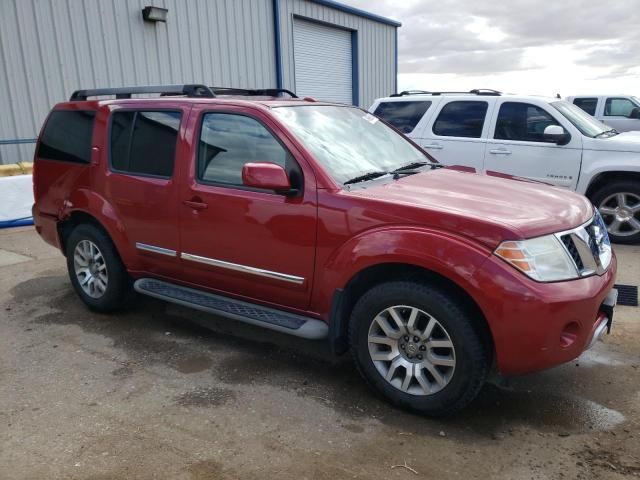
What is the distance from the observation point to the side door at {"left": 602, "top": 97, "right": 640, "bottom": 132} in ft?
45.8

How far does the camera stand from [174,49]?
11.4 metres

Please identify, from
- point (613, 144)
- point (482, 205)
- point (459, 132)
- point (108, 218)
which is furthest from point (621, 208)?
point (108, 218)

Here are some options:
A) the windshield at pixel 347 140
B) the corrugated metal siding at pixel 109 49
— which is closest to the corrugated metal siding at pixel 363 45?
the corrugated metal siding at pixel 109 49

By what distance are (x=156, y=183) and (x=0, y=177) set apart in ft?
18.2

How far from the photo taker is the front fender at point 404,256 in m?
2.76

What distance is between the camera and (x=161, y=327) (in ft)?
14.6

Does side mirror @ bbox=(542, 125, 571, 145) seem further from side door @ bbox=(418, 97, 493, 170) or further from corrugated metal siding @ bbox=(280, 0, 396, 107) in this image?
corrugated metal siding @ bbox=(280, 0, 396, 107)

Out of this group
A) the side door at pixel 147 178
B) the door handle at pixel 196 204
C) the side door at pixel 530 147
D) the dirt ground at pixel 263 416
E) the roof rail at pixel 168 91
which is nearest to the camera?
the dirt ground at pixel 263 416

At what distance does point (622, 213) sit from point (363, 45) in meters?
12.1

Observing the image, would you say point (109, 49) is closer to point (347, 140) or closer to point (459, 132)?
point (459, 132)

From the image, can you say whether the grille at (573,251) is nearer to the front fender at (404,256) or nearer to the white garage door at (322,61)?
the front fender at (404,256)

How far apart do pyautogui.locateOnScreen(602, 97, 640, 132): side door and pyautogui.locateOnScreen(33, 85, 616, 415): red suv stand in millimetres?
11937

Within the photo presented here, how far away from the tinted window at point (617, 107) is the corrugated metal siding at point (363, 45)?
6.96 metres

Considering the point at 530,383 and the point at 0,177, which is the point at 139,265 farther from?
the point at 0,177
